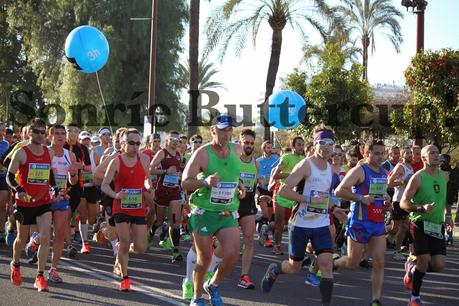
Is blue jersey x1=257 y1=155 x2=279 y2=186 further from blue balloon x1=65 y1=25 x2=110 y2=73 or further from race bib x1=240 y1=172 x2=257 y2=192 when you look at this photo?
blue balloon x1=65 y1=25 x2=110 y2=73

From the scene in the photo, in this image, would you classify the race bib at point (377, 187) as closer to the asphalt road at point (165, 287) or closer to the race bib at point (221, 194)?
the asphalt road at point (165, 287)

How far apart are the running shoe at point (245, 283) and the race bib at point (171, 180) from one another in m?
2.81

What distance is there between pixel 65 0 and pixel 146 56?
15.2 ft

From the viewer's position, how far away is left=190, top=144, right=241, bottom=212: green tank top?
7059 mm

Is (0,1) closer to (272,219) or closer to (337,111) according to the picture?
(337,111)

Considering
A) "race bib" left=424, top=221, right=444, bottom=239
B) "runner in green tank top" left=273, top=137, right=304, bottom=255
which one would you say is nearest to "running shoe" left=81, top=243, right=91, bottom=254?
"runner in green tank top" left=273, top=137, right=304, bottom=255

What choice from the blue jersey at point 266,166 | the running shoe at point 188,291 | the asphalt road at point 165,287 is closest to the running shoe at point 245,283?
the asphalt road at point 165,287

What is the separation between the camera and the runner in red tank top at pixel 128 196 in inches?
326

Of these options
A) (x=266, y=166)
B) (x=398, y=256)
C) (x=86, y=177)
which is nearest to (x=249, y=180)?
(x=86, y=177)

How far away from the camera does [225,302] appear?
795 centimetres

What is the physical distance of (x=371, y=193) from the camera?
309 inches

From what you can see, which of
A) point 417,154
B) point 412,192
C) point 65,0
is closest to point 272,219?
point 417,154

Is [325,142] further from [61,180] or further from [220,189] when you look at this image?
[61,180]

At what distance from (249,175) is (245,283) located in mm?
1658
